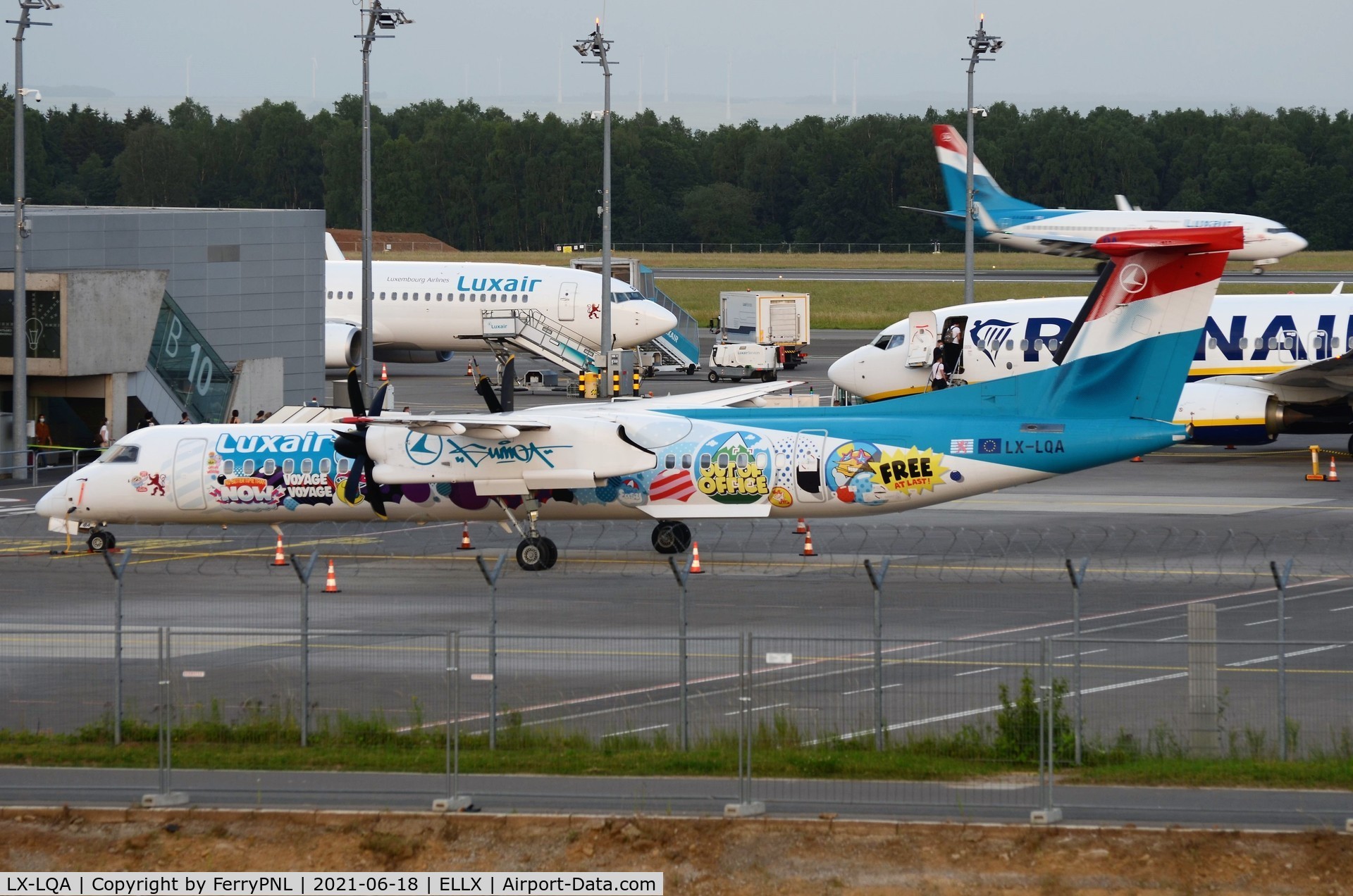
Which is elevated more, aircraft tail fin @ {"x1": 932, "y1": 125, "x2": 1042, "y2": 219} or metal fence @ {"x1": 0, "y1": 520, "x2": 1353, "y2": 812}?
aircraft tail fin @ {"x1": 932, "y1": 125, "x2": 1042, "y2": 219}

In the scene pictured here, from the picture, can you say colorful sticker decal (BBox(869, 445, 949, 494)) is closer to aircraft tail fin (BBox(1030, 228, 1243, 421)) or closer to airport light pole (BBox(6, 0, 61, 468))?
aircraft tail fin (BBox(1030, 228, 1243, 421))

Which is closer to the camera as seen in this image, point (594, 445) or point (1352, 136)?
point (594, 445)

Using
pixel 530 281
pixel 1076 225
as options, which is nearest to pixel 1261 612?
pixel 530 281

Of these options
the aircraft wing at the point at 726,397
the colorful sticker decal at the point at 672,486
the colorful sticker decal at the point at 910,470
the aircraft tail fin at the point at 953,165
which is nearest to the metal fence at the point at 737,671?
the colorful sticker decal at the point at 910,470

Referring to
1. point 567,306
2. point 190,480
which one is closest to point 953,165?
point 567,306

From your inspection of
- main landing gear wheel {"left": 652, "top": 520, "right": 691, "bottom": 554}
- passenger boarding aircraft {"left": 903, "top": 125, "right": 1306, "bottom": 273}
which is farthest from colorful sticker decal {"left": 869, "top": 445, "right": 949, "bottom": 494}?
passenger boarding aircraft {"left": 903, "top": 125, "right": 1306, "bottom": 273}

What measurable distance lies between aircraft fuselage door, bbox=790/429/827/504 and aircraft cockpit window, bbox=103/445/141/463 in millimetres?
12261

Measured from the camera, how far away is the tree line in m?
146

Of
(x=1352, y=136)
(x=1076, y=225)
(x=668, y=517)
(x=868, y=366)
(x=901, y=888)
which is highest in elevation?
(x=1352, y=136)

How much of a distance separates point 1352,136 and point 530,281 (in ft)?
327

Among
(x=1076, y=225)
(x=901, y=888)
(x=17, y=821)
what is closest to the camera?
(x=901, y=888)

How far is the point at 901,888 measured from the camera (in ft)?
44.0

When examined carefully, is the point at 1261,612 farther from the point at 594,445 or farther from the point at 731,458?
the point at 594,445

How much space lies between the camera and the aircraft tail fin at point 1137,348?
27969mm
